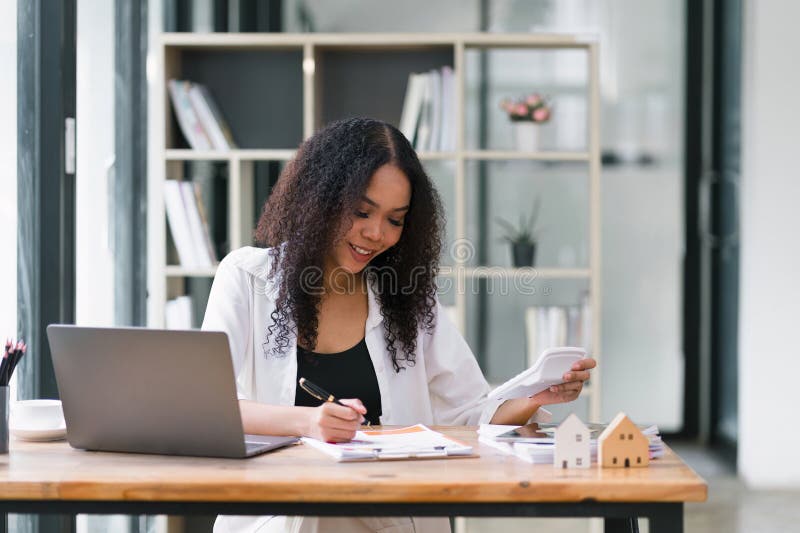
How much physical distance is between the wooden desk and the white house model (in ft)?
0.15

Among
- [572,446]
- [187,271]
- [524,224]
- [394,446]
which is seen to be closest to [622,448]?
[572,446]

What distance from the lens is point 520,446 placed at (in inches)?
60.1

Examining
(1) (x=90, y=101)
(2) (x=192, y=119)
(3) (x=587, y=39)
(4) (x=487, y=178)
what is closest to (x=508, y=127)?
(4) (x=487, y=178)

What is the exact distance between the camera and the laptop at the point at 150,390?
1.45m

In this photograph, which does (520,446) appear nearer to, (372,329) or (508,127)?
(372,329)

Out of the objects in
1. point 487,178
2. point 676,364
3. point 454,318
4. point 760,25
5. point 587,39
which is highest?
point 760,25

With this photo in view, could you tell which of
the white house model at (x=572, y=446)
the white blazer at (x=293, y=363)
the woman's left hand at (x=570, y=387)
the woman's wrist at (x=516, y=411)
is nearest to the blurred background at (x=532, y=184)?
the white blazer at (x=293, y=363)

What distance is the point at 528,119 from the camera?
140 inches

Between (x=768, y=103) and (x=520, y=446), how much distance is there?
127 inches

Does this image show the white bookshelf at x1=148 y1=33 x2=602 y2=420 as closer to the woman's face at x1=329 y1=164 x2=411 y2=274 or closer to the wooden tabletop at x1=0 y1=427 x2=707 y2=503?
the woman's face at x1=329 y1=164 x2=411 y2=274

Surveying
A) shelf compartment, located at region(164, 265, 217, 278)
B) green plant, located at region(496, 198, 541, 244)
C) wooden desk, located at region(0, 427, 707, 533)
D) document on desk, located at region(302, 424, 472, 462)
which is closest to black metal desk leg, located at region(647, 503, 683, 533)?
wooden desk, located at region(0, 427, 707, 533)

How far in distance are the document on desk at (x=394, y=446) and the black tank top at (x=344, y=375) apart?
0.29 meters

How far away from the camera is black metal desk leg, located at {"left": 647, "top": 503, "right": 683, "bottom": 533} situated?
4.44 ft

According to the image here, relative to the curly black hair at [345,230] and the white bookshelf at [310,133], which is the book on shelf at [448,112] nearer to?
the white bookshelf at [310,133]
